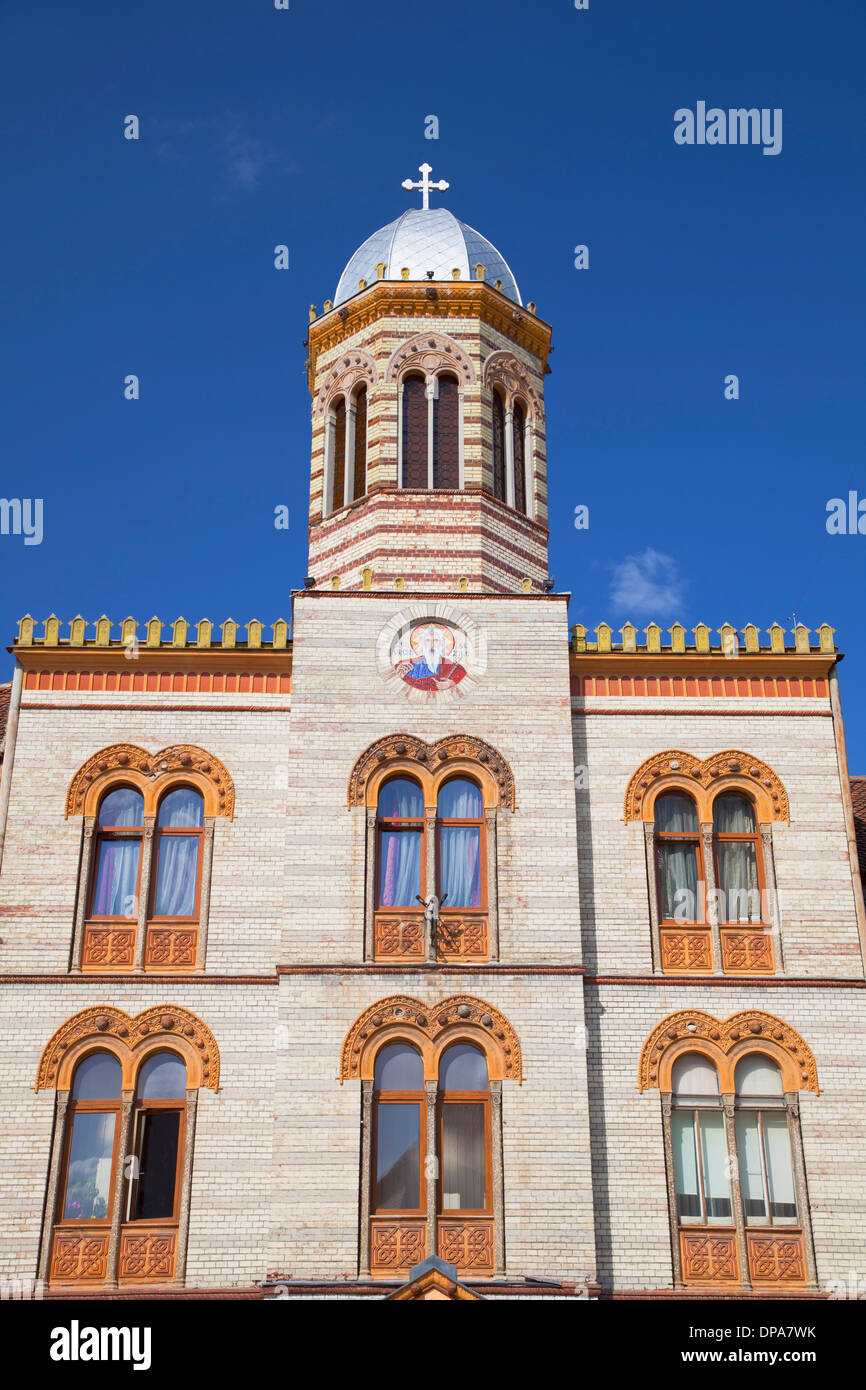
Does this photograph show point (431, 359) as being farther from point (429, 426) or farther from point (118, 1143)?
point (118, 1143)

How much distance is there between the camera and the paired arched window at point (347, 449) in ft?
88.4

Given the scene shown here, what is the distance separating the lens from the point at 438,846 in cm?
2286

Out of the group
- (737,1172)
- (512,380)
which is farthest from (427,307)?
(737,1172)

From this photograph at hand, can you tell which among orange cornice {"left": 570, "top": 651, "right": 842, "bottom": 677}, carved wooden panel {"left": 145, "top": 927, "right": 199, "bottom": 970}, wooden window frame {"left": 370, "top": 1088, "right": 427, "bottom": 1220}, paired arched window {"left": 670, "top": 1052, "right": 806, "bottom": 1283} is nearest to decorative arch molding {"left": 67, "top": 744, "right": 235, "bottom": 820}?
carved wooden panel {"left": 145, "top": 927, "right": 199, "bottom": 970}

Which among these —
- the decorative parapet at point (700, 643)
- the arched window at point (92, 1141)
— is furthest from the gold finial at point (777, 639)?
the arched window at point (92, 1141)

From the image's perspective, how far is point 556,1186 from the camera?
2073 centimetres

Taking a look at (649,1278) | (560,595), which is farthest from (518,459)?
(649,1278)

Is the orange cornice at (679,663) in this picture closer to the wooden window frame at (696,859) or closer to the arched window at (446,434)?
the wooden window frame at (696,859)

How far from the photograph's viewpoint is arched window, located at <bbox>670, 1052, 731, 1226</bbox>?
70.2ft

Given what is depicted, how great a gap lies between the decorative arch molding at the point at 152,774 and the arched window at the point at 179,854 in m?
0.24

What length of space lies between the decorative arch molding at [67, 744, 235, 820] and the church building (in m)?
0.06

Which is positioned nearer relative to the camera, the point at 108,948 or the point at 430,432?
the point at 108,948

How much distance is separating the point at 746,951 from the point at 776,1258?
4.45 m
